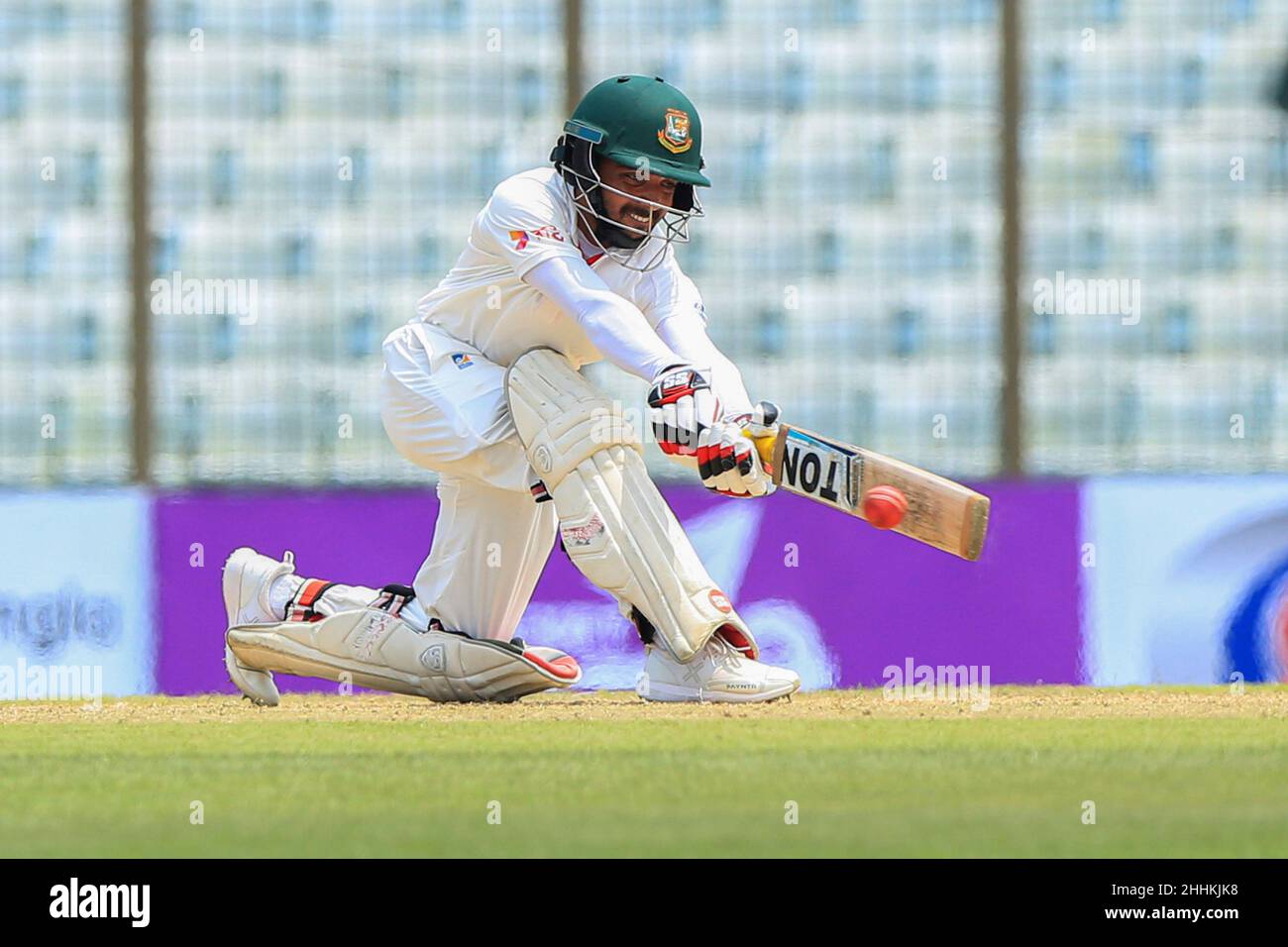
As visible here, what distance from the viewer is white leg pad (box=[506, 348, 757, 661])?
6.84m

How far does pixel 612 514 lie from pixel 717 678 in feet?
1.84

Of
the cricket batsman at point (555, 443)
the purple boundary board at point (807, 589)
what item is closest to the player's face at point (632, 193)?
the cricket batsman at point (555, 443)

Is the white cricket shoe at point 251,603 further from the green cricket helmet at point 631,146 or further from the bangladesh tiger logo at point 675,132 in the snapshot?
the bangladesh tiger logo at point 675,132

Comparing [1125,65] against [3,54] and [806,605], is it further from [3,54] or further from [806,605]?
[3,54]

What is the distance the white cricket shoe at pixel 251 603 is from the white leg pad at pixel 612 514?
1177 mm

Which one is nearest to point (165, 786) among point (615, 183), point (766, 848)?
point (766, 848)

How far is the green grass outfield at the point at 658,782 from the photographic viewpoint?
4234 millimetres

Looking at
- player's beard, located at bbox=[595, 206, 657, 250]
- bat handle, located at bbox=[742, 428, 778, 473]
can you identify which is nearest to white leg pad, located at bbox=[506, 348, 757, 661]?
bat handle, located at bbox=[742, 428, 778, 473]

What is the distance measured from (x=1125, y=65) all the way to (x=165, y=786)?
6.22 meters
